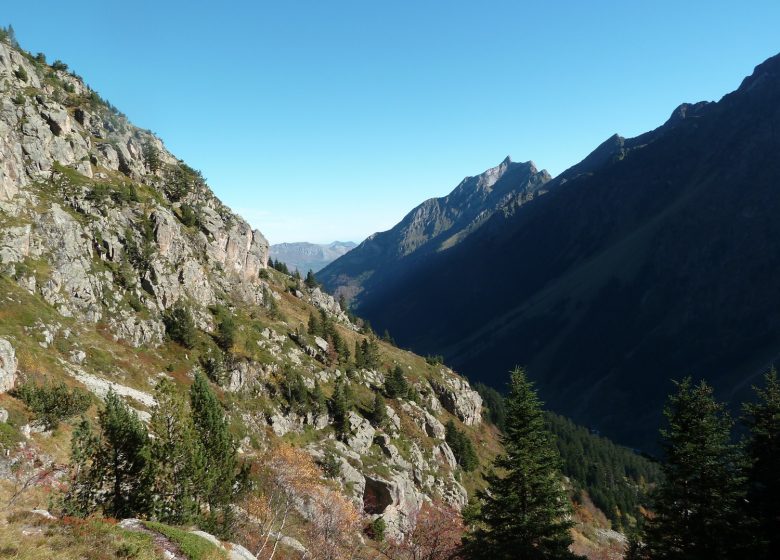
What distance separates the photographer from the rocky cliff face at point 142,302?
54.8 metres

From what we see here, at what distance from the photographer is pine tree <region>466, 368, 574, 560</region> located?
31.7m

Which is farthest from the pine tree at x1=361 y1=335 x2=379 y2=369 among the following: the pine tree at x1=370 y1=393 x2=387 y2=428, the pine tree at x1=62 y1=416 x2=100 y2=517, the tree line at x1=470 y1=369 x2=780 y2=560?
the pine tree at x1=62 y1=416 x2=100 y2=517

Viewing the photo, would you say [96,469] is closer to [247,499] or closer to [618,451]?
[247,499]

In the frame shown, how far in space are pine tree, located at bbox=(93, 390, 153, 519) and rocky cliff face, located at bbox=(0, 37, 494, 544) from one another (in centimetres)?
799

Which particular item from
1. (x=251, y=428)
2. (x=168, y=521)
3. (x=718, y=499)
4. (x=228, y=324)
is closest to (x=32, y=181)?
(x=228, y=324)

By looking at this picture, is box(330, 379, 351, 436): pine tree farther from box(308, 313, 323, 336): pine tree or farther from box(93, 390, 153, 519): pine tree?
box(93, 390, 153, 519): pine tree

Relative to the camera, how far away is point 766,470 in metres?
28.5

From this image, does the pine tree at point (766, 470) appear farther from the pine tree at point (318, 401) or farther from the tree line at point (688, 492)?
the pine tree at point (318, 401)

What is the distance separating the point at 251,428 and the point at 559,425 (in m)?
148

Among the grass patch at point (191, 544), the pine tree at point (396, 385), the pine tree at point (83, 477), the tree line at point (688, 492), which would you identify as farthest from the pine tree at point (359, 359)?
the grass patch at point (191, 544)

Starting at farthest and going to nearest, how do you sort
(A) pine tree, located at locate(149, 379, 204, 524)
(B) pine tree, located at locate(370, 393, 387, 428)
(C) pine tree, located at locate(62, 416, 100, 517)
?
(B) pine tree, located at locate(370, 393, 387, 428)
(A) pine tree, located at locate(149, 379, 204, 524)
(C) pine tree, located at locate(62, 416, 100, 517)

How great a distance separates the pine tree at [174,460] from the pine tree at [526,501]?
20970 millimetres

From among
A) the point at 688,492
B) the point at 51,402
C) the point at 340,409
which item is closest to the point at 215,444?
the point at 51,402

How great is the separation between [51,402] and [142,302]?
33.5m
